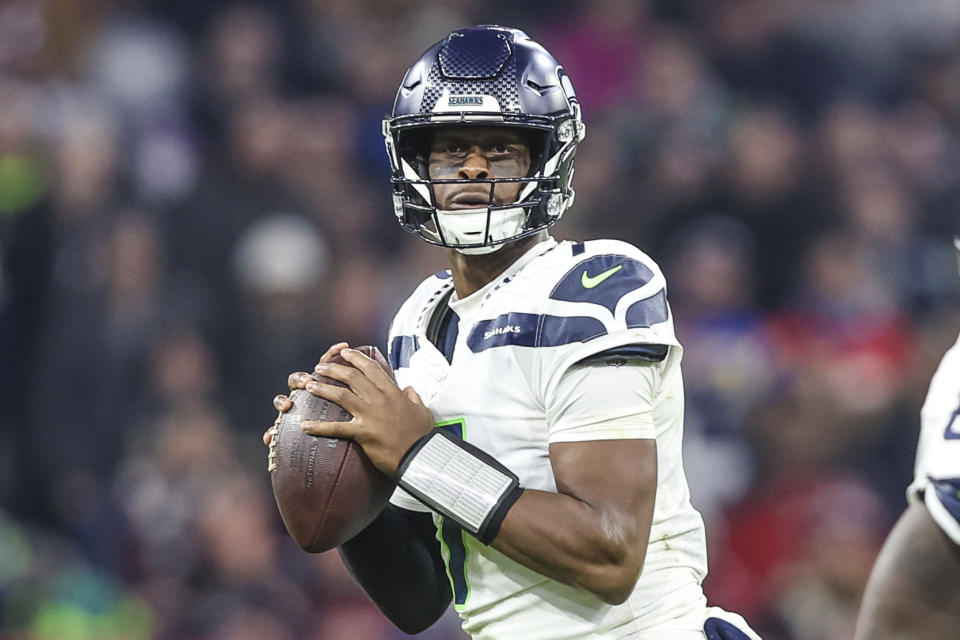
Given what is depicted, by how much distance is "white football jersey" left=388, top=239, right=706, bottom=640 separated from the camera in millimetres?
2490

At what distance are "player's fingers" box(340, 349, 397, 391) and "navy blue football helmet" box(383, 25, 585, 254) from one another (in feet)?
0.94

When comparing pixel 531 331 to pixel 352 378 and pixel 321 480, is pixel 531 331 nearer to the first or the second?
pixel 352 378

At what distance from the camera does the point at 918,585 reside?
193 centimetres

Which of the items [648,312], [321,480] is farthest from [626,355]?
[321,480]

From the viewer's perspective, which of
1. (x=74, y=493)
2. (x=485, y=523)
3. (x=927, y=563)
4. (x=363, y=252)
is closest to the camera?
(x=927, y=563)

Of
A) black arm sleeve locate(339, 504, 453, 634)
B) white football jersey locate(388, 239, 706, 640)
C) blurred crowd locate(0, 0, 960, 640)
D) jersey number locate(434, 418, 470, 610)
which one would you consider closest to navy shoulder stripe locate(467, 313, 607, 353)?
white football jersey locate(388, 239, 706, 640)

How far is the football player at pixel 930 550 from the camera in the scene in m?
1.89

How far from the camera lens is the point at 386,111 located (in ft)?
24.5

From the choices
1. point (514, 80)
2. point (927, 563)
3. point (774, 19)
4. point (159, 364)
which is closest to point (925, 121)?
point (774, 19)

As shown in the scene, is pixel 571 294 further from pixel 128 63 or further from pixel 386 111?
pixel 128 63

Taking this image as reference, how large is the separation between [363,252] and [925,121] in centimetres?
291

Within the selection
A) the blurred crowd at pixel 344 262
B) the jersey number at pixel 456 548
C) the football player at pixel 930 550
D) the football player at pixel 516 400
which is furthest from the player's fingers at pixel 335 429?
the blurred crowd at pixel 344 262

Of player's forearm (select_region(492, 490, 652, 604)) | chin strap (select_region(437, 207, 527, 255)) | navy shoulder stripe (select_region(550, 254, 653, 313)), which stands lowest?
player's forearm (select_region(492, 490, 652, 604))

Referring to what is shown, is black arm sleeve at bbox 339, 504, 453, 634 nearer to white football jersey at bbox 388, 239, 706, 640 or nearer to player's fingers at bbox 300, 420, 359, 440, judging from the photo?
white football jersey at bbox 388, 239, 706, 640
